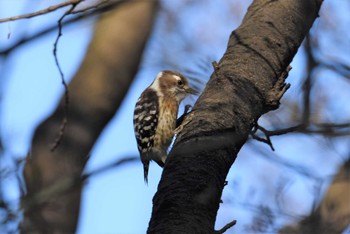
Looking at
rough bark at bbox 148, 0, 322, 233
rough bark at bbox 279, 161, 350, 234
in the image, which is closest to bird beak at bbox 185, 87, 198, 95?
rough bark at bbox 279, 161, 350, 234

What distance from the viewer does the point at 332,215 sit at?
21.1 ft

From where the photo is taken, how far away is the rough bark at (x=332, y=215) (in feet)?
15.4

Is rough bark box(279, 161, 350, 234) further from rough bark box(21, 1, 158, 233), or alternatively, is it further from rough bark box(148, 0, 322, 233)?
rough bark box(21, 1, 158, 233)

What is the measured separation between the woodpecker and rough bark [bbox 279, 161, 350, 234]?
141cm

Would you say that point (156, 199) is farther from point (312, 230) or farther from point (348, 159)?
point (348, 159)

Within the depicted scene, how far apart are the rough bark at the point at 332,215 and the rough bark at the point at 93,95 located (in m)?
2.53

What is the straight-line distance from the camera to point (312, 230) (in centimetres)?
458

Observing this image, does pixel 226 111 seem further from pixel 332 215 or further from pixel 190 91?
pixel 332 215

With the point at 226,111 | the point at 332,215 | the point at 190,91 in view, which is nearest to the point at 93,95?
the point at 190,91

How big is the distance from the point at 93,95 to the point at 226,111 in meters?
6.09

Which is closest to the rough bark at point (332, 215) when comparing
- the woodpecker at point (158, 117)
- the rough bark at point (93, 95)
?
the woodpecker at point (158, 117)

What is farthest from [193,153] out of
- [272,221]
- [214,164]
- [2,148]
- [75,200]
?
[75,200]

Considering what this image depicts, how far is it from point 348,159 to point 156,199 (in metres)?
2.30

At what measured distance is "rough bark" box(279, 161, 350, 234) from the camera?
471 cm
